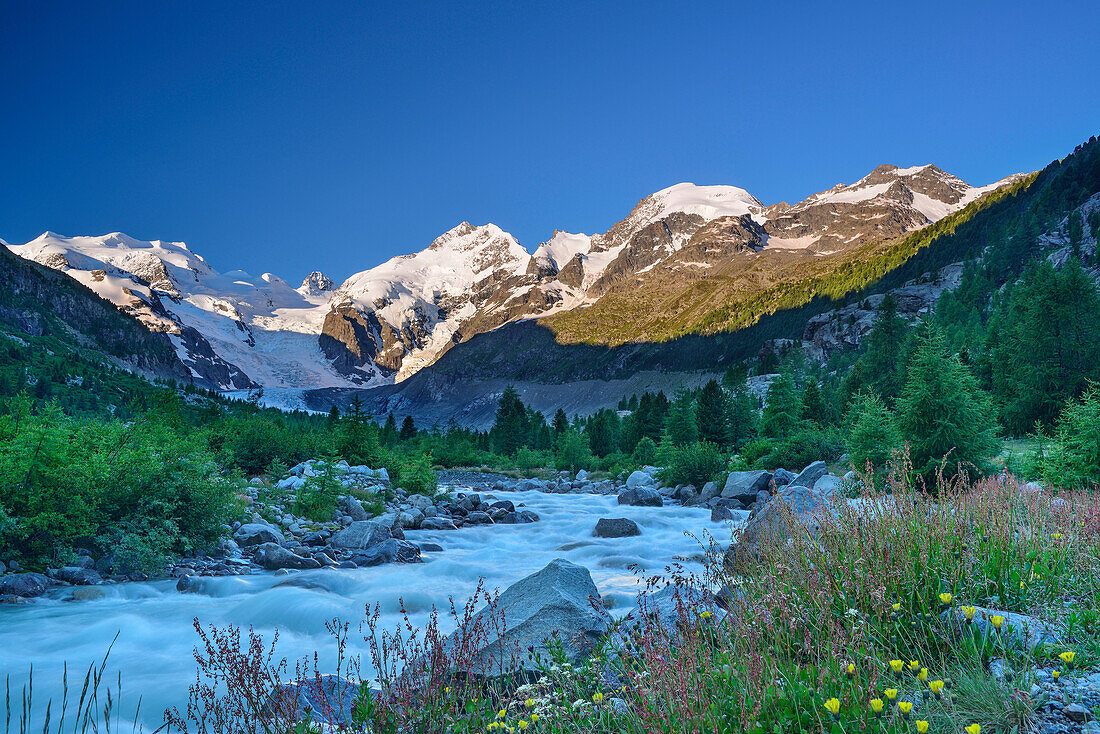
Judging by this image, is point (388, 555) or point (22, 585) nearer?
point (22, 585)

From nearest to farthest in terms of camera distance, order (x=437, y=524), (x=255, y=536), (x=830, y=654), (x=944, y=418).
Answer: (x=830, y=654) < (x=255, y=536) < (x=944, y=418) < (x=437, y=524)

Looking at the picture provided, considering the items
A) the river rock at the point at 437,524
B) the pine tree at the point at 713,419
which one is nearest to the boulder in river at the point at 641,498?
the river rock at the point at 437,524

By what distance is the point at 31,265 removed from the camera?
123750 mm

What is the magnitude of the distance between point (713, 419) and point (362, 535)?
123ft

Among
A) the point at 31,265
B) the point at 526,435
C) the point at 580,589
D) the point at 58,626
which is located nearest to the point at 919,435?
the point at 580,589

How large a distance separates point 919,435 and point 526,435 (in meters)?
59.8

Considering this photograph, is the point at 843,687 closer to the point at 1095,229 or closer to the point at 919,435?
the point at 919,435

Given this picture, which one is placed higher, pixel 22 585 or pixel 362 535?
pixel 22 585

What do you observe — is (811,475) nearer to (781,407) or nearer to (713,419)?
(781,407)

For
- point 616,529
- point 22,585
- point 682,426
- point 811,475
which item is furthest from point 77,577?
point 682,426

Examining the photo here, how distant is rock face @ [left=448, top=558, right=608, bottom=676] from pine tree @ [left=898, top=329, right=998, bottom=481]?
12.3 m

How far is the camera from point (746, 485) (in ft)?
70.8

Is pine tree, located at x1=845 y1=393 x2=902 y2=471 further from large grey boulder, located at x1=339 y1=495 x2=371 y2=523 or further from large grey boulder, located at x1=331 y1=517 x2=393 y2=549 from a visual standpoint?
large grey boulder, located at x1=339 y1=495 x2=371 y2=523


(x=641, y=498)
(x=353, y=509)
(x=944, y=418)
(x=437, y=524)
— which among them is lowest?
(x=641, y=498)
